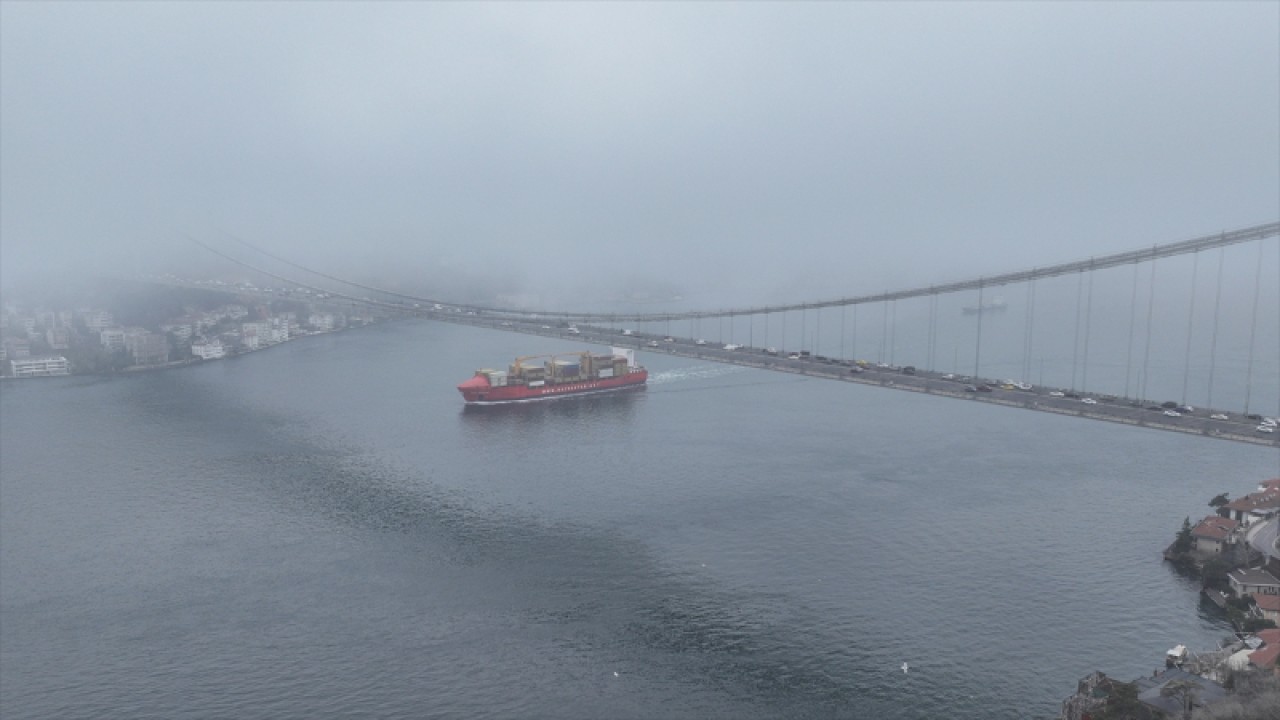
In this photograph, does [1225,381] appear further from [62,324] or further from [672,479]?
[62,324]

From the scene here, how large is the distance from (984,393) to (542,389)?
34.0ft

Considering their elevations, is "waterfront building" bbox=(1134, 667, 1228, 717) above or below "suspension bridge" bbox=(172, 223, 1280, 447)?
below

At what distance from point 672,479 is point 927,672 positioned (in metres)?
5.47

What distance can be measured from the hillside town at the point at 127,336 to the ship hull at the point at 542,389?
817cm

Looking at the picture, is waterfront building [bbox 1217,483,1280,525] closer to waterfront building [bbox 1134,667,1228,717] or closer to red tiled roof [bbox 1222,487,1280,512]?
red tiled roof [bbox 1222,487,1280,512]

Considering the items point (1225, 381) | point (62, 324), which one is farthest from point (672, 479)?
point (62, 324)

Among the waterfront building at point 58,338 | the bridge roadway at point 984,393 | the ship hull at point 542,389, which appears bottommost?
the ship hull at point 542,389

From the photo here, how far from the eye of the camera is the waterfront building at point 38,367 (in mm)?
20977

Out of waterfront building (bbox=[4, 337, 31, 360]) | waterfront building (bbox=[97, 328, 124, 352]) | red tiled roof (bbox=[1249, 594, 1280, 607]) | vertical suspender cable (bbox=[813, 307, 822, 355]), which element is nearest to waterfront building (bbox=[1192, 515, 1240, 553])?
red tiled roof (bbox=[1249, 594, 1280, 607])

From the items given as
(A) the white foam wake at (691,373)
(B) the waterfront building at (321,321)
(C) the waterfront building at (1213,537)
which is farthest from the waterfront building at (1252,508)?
(B) the waterfront building at (321,321)

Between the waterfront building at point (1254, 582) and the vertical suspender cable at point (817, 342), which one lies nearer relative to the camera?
the waterfront building at point (1254, 582)

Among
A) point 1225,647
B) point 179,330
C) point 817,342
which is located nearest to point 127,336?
point 179,330

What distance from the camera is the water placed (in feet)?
22.6

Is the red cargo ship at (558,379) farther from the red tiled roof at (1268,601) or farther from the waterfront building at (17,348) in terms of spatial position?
the red tiled roof at (1268,601)
